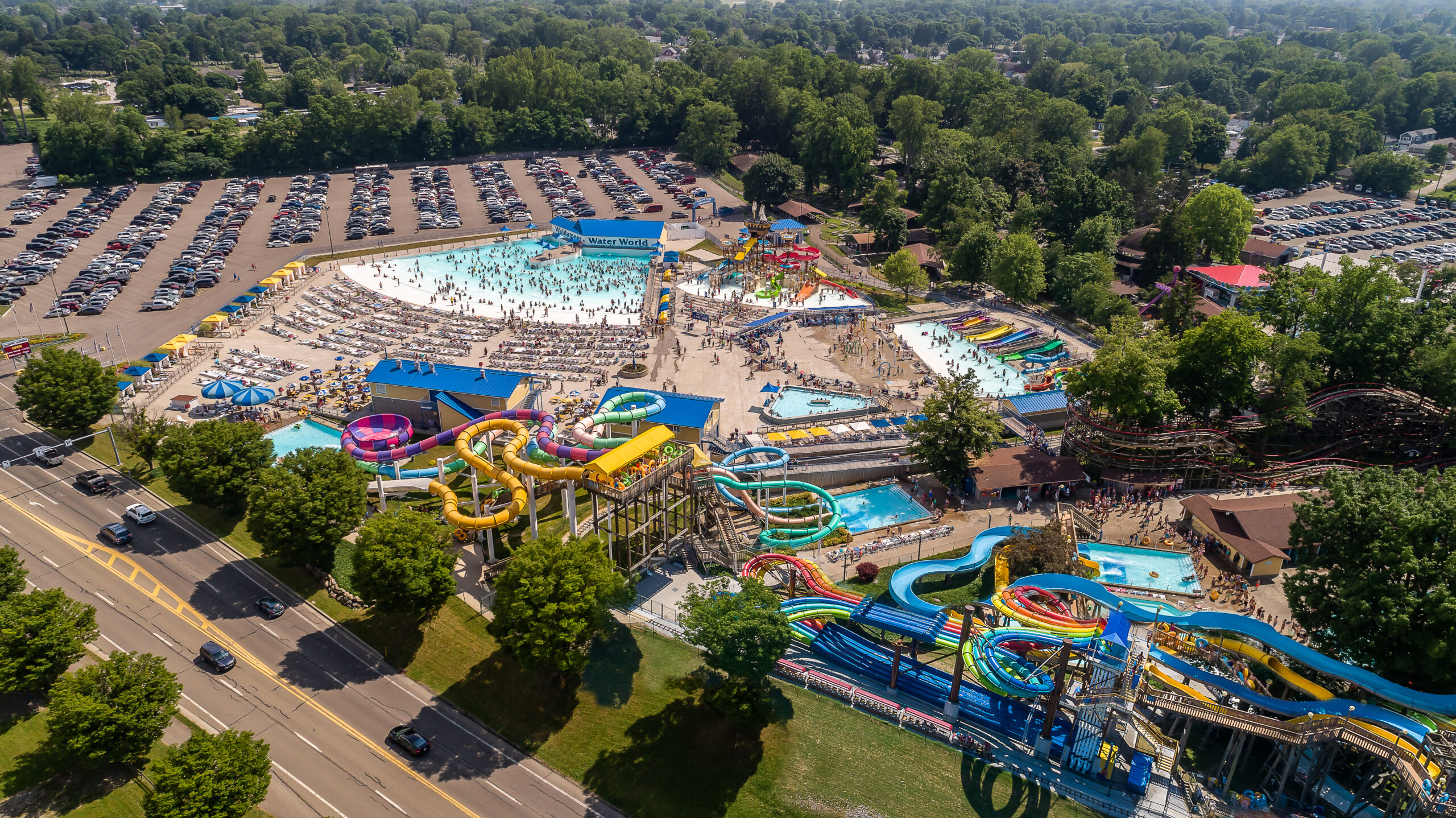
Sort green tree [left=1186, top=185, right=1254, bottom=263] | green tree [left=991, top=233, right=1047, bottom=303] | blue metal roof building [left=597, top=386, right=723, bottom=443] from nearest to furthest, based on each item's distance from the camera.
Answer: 1. blue metal roof building [left=597, top=386, right=723, bottom=443]
2. green tree [left=991, top=233, right=1047, bottom=303]
3. green tree [left=1186, top=185, right=1254, bottom=263]

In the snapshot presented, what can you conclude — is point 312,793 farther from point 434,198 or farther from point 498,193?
point 498,193

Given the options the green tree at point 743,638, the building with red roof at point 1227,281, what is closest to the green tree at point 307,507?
the green tree at point 743,638

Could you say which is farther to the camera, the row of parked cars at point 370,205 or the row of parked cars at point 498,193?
the row of parked cars at point 498,193

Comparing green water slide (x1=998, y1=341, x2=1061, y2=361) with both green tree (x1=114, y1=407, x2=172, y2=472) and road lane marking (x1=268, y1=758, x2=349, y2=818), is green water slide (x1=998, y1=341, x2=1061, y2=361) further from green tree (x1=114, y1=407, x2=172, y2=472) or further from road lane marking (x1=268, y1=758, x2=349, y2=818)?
green tree (x1=114, y1=407, x2=172, y2=472)

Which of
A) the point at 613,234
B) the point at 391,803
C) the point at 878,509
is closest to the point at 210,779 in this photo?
the point at 391,803

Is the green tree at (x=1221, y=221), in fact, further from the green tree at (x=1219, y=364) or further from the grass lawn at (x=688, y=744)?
the grass lawn at (x=688, y=744)

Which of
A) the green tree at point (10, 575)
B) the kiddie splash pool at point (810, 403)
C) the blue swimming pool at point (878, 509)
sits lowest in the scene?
the blue swimming pool at point (878, 509)

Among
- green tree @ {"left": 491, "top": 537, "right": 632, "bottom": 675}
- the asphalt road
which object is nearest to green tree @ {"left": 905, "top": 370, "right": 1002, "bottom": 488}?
green tree @ {"left": 491, "top": 537, "right": 632, "bottom": 675}
